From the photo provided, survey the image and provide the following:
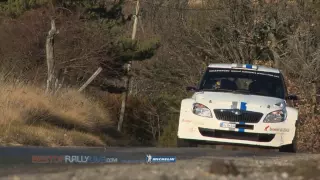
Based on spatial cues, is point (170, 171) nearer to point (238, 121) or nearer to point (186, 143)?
point (238, 121)

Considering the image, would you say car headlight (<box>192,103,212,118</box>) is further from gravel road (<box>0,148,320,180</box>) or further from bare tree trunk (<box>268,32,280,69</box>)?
bare tree trunk (<box>268,32,280,69</box>)

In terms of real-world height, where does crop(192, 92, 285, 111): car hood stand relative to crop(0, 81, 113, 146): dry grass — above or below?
above

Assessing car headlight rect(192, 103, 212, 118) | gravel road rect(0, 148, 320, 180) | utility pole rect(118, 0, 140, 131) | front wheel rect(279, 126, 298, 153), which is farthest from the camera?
utility pole rect(118, 0, 140, 131)

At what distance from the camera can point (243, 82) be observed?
45.9 ft

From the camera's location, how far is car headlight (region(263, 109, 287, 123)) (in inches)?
494

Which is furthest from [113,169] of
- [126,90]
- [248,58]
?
[126,90]

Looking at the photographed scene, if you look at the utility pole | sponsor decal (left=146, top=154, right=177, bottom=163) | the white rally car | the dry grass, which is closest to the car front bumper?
the white rally car

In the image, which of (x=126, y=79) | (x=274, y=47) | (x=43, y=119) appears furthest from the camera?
(x=126, y=79)

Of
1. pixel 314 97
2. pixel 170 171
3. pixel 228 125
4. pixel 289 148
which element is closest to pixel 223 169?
pixel 170 171

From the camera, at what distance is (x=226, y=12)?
1404 inches

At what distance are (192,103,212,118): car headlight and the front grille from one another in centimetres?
17

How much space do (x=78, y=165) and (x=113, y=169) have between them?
694mm

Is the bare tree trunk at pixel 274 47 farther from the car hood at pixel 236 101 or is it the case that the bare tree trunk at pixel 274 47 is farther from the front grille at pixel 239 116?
the front grille at pixel 239 116

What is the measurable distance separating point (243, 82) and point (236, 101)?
4.65 feet
